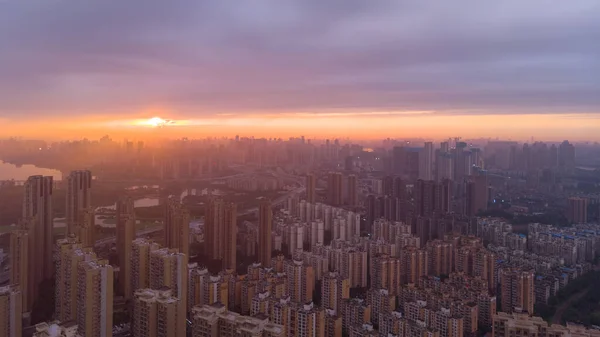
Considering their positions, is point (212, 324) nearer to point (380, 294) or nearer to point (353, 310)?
point (353, 310)

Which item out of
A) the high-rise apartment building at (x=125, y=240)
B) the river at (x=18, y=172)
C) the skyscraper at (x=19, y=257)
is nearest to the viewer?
the skyscraper at (x=19, y=257)

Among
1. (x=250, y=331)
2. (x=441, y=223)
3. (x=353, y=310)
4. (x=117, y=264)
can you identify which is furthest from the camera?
(x=441, y=223)

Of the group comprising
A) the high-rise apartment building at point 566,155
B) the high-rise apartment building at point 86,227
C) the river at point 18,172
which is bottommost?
the high-rise apartment building at point 86,227

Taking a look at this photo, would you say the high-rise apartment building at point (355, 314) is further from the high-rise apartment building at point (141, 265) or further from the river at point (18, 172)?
the river at point (18, 172)

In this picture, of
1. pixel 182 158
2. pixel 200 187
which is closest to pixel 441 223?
pixel 200 187

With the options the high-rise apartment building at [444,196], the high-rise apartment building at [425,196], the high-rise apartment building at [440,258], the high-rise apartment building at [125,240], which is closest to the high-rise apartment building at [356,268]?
the high-rise apartment building at [440,258]

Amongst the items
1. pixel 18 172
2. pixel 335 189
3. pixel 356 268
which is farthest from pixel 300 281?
pixel 335 189

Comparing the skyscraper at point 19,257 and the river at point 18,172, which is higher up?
the river at point 18,172

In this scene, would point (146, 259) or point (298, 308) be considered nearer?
point (298, 308)
